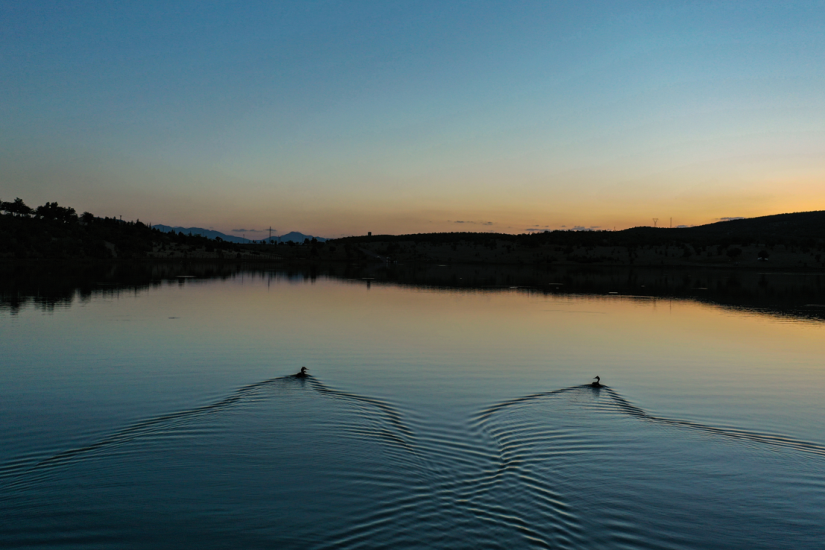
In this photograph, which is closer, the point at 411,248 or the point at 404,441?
the point at 404,441

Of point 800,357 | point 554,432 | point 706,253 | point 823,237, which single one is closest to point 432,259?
point 706,253

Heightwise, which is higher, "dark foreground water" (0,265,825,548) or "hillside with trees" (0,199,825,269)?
"hillside with trees" (0,199,825,269)

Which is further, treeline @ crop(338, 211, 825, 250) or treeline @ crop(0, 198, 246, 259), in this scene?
treeline @ crop(338, 211, 825, 250)

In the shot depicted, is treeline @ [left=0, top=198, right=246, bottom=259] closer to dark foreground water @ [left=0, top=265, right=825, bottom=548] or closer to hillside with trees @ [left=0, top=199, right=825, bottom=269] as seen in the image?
hillside with trees @ [left=0, top=199, right=825, bottom=269]

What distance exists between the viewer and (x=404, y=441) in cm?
941

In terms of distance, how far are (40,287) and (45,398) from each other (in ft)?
116

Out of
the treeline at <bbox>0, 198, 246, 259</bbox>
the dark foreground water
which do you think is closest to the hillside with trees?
the treeline at <bbox>0, 198, 246, 259</bbox>

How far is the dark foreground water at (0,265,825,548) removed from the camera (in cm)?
665

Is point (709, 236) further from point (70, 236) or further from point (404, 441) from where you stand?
point (404, 441)

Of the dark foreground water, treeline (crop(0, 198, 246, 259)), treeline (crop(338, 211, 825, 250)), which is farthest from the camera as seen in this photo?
treeline (crop(338, 211, 825, 250))

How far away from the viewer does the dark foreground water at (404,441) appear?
6.65 metres

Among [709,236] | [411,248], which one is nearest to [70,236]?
[411,248]

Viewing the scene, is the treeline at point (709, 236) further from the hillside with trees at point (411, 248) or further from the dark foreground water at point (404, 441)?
the dark foreground water at point (404, 441)

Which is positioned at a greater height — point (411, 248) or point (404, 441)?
point (411, 248)
